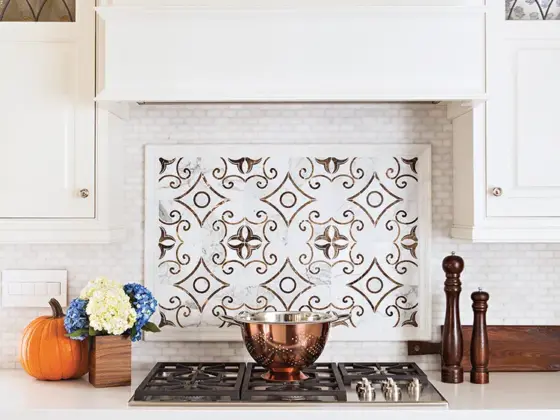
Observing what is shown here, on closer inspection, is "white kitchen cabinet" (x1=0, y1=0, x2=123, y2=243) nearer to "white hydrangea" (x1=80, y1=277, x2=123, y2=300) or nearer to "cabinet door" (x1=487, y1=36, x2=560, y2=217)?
"white hydrangea" (x1=80, y1=277, x2=123, y2=300)

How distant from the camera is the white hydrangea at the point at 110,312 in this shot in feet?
7.30

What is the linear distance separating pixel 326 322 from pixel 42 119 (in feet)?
3.67

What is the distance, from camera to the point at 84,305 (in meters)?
2.28

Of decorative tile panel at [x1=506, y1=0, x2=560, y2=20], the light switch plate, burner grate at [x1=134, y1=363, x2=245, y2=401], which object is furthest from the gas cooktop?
decorative tile panel at [x1=506, y1=0, x2=560, y2=20]

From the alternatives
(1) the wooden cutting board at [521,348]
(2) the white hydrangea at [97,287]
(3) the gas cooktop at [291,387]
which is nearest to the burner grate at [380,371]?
(3) the gas cooktop at [291,387]

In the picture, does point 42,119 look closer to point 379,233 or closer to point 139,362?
point 139,362

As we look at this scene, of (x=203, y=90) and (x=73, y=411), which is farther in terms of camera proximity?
(x=203, y=90)

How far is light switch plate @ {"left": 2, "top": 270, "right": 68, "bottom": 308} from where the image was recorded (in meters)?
2.58

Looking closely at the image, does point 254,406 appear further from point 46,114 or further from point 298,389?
point 46,114

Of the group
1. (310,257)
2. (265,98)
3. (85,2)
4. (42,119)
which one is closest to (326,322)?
(310,257)

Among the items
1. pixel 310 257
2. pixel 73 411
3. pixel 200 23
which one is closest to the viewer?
pixel 73 411

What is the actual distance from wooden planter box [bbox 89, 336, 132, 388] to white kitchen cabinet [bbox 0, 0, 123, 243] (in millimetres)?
331

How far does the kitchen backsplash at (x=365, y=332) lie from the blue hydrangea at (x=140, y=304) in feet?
0.94

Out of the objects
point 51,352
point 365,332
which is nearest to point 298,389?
point 365,332
